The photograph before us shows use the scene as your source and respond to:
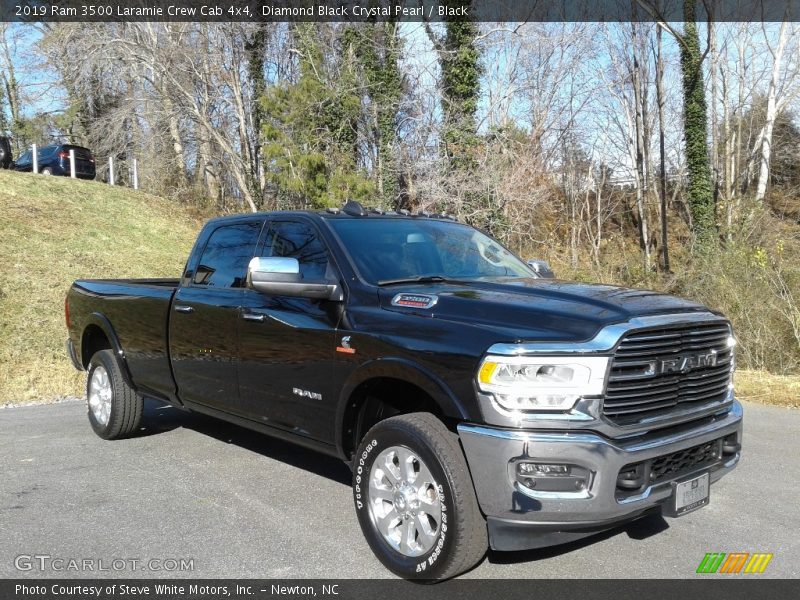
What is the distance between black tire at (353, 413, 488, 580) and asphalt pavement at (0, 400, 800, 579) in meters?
0.23

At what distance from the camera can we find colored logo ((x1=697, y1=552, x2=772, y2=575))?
387 centimetres

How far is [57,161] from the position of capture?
27984 mm

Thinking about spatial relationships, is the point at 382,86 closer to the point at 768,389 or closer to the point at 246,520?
the point at 768,389

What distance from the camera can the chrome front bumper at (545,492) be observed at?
3250 millimetres

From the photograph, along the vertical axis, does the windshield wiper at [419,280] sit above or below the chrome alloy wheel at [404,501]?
above

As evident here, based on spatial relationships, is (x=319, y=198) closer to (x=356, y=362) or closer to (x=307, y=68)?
(x=307, y=68)

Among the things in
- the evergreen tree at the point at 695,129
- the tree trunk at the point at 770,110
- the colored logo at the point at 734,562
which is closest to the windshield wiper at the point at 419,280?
the colored logo at the point at 734,562

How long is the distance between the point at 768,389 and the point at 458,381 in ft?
21.4

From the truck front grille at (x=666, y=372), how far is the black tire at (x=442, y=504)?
77cm

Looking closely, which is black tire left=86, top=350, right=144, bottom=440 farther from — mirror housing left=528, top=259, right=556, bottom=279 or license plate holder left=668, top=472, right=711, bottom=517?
license plate holder left=668, top=472, right=711, bottom=517

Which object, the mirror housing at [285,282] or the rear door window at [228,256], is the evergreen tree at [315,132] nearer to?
the rear door window at [228,256]

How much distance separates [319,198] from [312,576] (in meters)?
15.6

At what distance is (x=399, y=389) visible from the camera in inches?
162

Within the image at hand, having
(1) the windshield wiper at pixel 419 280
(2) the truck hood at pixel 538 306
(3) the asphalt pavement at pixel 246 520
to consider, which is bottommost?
(3) the asphalt pavement at pixel 246 520
